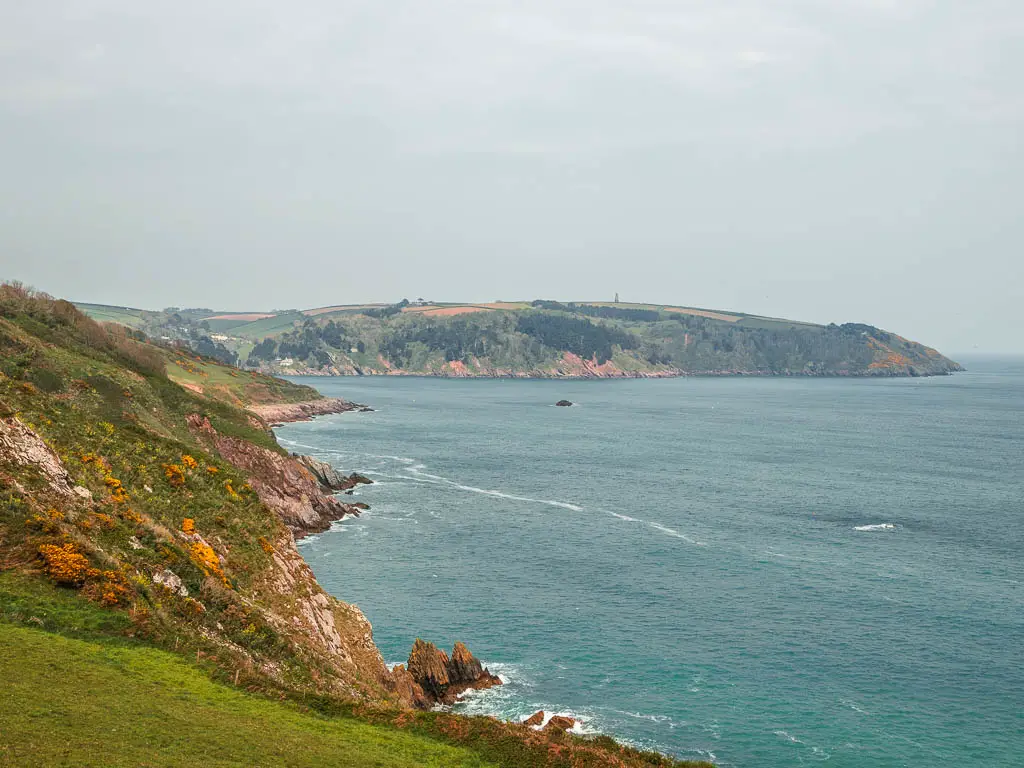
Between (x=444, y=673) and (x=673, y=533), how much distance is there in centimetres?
4488

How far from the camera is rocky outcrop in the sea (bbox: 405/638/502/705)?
49719mm

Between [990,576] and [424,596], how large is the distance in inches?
2082

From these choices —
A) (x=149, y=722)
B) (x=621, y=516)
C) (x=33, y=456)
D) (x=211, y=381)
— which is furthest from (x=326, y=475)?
(x=149, y=722)

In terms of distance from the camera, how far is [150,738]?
26141mm

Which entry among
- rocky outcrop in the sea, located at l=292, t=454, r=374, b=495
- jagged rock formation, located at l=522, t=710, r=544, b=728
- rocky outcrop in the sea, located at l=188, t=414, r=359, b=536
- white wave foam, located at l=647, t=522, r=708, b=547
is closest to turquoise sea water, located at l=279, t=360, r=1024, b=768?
white wave foam, located at l=647, t=522, r=708, b=547

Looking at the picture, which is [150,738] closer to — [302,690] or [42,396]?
[302,690]

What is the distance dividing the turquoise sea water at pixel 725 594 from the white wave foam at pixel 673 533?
45 centimetres

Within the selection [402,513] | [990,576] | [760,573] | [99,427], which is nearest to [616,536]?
[760,573]

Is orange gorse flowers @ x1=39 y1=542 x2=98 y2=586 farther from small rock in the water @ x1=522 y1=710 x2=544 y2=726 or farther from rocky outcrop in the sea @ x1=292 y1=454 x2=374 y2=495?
rocky outcrop in the sea @ x1=292 y1=454 x2=374 y2=495

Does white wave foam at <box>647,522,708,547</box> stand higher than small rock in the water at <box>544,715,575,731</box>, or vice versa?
white wave foam at <box>647,522,708,547</box>

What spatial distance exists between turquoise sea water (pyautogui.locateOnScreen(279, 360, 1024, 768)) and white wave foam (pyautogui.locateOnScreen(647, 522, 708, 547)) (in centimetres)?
45

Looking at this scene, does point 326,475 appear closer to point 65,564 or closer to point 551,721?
point 551,721

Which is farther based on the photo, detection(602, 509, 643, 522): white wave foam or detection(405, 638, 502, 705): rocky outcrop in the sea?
detection(602, 509, 643, 522): white wave foam

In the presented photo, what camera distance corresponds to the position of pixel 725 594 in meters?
67.9
